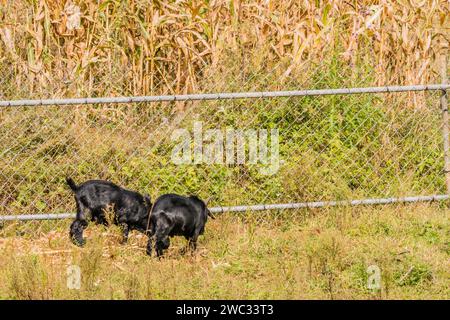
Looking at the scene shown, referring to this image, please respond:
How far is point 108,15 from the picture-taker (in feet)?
32.7

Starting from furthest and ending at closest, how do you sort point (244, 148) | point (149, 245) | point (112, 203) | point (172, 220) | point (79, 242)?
point (244, 148) → point (79, 242) → point (112, 203) → point (149, 245) → point (172, 220)

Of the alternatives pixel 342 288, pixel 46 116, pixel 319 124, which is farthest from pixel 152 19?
pixel 342 288

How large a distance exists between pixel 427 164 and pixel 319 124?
117cm

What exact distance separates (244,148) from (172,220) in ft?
5.85

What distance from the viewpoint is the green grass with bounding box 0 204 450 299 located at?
6.10 meters

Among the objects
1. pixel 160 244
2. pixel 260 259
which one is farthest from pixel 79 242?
pixel 260 259

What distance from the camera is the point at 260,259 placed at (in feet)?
23.0

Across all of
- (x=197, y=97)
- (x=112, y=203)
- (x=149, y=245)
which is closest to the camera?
(x=149, y=245)

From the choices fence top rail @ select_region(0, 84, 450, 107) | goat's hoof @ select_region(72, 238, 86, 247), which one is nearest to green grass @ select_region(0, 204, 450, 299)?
goat's hoof @ select_region(72, 238, 86, 247)

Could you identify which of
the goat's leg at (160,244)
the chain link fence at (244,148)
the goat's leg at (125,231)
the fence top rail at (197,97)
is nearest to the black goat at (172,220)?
the goat's leg at (160,244)

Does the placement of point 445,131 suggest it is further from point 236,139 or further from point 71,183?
point 71,183

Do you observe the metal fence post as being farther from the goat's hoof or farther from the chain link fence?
the goat's hoof

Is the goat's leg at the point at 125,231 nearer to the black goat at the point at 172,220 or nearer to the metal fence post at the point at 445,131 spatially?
the black goat at the point at 172,220
